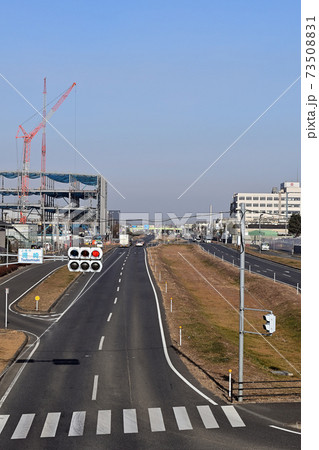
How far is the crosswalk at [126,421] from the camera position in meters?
19.2

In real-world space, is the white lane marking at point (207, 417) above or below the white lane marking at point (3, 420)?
above

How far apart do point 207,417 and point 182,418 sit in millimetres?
1105

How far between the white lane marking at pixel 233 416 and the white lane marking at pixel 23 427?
8566mm

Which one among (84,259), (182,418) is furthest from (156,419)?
(84,259)

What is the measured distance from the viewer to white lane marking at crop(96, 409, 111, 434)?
19250 mm

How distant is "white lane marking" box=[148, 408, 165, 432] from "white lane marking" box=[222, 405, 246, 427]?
2.96 metres

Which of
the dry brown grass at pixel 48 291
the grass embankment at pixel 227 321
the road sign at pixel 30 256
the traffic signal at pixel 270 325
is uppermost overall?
the road sign at pixel 30 256

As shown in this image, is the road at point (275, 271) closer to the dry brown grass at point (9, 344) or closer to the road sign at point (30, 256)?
the road sign at point (30, 256)

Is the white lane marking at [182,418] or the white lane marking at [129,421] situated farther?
the white lane marking at [182,418]

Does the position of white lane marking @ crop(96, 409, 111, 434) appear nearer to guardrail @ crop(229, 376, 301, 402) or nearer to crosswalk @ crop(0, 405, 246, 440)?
crosswalk @ crop(0, 405, 246, 440)

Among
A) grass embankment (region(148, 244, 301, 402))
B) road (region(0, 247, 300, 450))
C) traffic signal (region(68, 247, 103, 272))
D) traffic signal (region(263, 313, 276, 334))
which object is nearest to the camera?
road (region(0, 247, 300, 450))

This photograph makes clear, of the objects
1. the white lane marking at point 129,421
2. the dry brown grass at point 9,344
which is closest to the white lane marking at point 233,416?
the white lane marking at point 129,421

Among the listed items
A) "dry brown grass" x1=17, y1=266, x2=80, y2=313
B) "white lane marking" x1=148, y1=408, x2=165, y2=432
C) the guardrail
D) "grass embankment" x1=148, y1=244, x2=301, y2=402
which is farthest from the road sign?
the guardrail

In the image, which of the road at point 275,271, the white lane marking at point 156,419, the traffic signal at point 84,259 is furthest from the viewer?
the road at point 275,271
